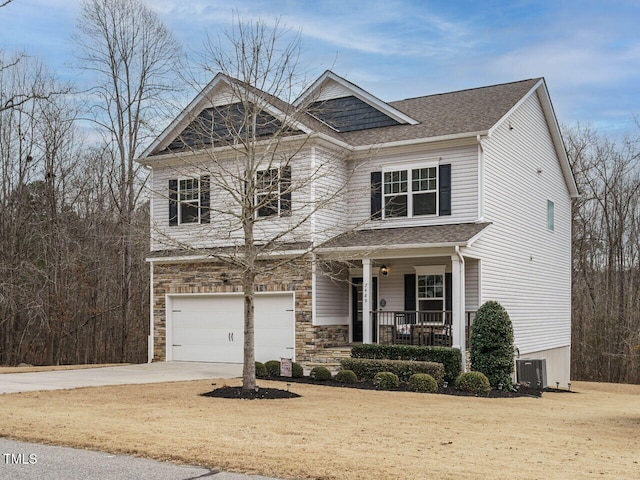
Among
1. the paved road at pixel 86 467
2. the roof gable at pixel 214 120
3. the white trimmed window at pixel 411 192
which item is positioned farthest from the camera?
the white trimmed window at pixel 411 192

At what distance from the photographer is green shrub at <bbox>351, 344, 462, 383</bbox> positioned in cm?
1697

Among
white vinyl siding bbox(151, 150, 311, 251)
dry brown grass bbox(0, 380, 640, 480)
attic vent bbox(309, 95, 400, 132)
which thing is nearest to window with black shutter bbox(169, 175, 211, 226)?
white vinyl siding bbox(151, 150, 311, 251)

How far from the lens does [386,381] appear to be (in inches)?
629

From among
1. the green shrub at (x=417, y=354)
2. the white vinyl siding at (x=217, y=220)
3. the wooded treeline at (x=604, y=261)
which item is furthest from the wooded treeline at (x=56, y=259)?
the wooded treeline at (x=604, y=261)

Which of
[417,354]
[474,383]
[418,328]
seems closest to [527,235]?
[418,328]

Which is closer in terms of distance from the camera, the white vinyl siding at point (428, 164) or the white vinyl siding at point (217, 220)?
the white vinyl siding at point (217, 220)

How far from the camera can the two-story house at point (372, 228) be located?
18.5 metres

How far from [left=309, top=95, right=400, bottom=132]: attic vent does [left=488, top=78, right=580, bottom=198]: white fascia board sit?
3.75 m

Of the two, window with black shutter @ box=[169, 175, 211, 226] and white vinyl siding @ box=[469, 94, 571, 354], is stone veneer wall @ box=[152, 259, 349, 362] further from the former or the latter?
white vinyl siding @ box=[469, 94, 571, 354]

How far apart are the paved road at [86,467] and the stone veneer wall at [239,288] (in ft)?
30.1

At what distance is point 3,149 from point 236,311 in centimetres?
1348

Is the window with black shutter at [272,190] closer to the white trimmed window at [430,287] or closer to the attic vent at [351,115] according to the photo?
the attic vent at [351,115]

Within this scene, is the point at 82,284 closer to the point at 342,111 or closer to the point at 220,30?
Answer: the point at 342,111

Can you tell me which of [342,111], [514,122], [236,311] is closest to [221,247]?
[236,311]
